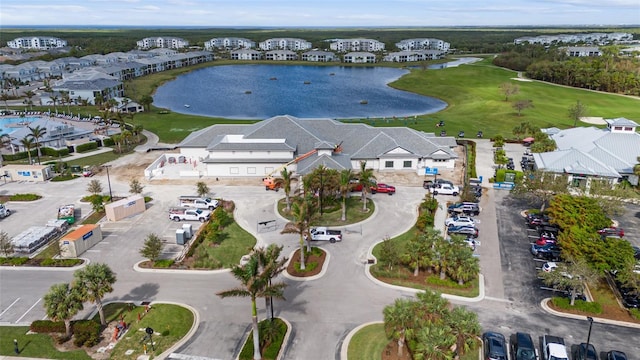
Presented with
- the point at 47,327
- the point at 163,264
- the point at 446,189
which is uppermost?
the point at 446,189

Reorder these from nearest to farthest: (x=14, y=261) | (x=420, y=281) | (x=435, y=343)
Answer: (x=435, y=343), (x=420, y=281), (x=14, y=261)

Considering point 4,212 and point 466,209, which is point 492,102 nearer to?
point 466,209

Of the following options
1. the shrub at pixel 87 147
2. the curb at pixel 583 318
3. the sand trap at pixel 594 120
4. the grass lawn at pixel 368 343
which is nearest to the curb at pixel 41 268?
the grass lawn at pixel 368 343

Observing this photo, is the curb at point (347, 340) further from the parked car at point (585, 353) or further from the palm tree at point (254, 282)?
the parked car at point (585, 353)

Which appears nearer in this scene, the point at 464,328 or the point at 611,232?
the point at 464,328

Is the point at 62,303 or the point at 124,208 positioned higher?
the point at 62,303

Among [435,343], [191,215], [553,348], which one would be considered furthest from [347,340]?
[191,215]

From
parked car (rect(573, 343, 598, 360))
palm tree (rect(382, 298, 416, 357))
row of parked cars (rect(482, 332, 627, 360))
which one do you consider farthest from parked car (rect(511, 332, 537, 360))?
palm tree (rect(382, 298, 416, 357))

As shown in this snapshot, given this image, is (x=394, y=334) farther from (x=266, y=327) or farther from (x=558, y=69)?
(x=558, y=69)
